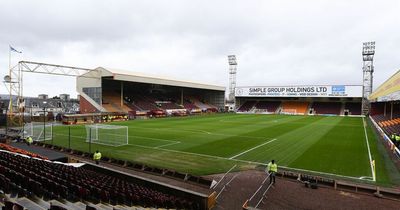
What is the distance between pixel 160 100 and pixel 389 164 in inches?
2521

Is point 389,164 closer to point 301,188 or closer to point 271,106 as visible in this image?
point 301,188

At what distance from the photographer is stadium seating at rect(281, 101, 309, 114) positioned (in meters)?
77.3

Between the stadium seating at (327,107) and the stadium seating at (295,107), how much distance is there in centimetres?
272

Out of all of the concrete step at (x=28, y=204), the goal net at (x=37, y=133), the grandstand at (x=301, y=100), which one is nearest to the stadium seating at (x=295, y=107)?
the grandstand at (x=301, y=100)

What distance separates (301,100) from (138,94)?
50.3 meters

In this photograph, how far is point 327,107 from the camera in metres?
76.5

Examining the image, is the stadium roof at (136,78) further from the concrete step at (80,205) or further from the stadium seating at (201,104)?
the concrete step at (80,205)

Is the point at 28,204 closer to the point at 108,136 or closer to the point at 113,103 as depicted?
the point at 108,136

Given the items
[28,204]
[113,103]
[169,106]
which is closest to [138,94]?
[169,106]

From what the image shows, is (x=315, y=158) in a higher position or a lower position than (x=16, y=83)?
lower

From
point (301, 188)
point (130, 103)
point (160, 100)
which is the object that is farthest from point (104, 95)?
point (301, 188)

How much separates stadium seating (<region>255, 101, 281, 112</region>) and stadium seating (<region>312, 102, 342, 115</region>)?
10.8 metres

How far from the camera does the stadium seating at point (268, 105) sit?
81887mm

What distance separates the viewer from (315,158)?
65.0 ft
